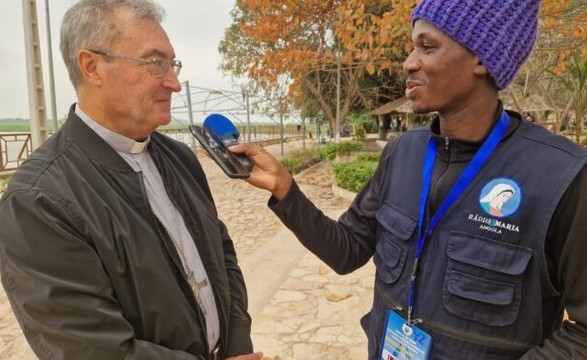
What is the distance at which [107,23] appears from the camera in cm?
151

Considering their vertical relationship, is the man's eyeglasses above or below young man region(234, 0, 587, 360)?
above

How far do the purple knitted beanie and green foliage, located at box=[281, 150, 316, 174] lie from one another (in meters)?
12.2

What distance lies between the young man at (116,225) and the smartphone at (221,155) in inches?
6.6

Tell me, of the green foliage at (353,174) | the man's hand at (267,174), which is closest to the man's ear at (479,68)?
the man's hand at (267,174)

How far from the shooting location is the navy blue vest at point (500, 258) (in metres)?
1.22

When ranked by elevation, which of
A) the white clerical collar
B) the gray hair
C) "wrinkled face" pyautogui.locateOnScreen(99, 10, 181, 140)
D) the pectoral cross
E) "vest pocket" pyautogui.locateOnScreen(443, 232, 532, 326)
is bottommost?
the pectoral cross

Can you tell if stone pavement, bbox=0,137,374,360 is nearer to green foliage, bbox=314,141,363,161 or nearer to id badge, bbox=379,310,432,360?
id badge, bbox=379,310,432,360

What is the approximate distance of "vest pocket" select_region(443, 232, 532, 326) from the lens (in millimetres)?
1238

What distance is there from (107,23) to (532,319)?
5.65 feet

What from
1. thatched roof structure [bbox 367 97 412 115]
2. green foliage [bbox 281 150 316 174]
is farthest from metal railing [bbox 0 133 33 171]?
thatched roof structure [bbox 367 97 412 115]

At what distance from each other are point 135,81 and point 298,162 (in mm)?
13598

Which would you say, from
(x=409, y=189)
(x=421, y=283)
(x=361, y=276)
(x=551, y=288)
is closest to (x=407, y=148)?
(x=409, y=189)

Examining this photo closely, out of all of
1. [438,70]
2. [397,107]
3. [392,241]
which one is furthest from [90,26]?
[397,107]

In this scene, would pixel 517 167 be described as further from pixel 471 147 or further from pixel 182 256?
pixel 182 256
